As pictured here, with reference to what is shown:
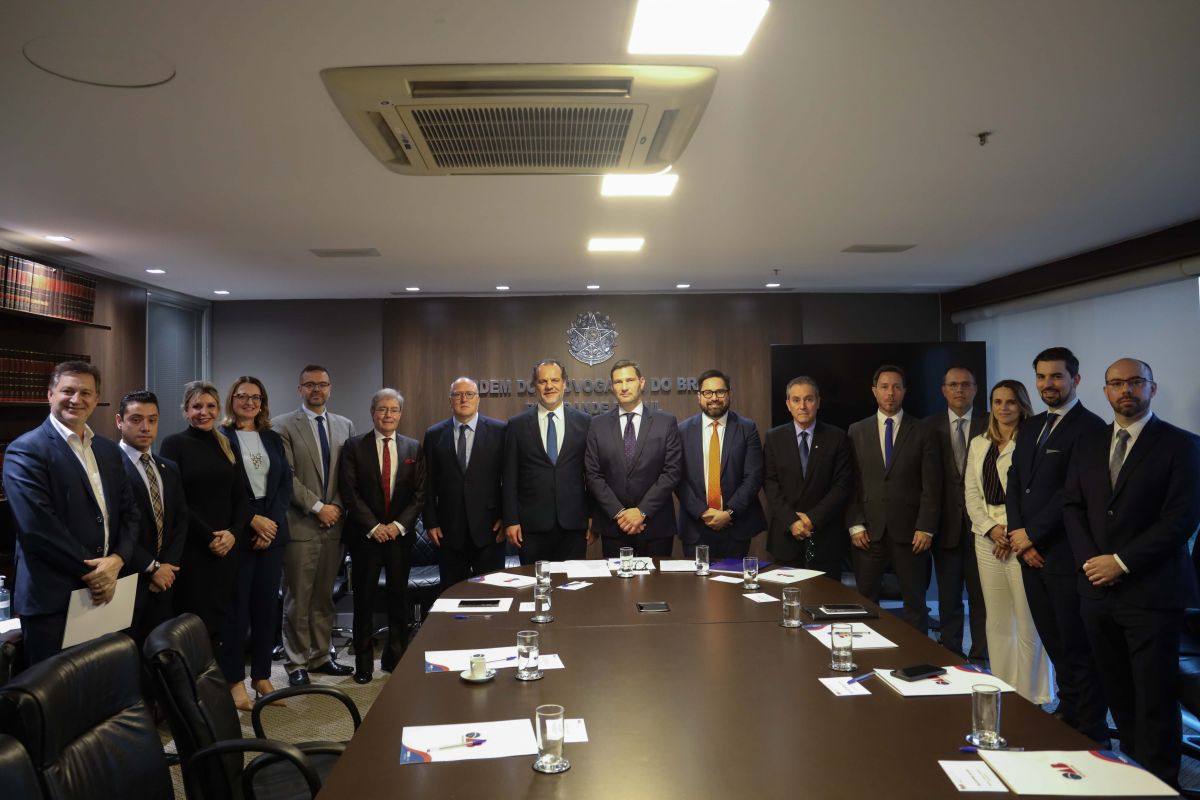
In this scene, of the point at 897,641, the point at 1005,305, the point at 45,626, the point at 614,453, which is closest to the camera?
the point at 897,641

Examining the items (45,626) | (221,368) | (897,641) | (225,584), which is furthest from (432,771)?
(221,368)

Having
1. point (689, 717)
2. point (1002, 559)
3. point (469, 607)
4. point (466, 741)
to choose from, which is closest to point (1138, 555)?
point (1002, 559)

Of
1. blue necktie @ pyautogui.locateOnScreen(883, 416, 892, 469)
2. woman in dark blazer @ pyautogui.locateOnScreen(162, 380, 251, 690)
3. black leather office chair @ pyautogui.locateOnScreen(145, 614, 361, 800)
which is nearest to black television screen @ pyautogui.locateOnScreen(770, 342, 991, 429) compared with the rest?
blue necktie @ pyautogui.locateOnScreen(883, 416, 892, 469)

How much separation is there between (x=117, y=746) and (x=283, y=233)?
391cm

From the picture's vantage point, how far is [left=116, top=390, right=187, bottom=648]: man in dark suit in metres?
3.93

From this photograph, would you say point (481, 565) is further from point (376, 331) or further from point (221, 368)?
point (221, 368)

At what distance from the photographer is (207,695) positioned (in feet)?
7.41

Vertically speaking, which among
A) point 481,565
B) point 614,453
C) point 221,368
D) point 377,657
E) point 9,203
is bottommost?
point 377,657

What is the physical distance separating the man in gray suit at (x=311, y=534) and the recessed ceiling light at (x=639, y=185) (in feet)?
7.40

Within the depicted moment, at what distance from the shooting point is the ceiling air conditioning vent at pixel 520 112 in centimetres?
244

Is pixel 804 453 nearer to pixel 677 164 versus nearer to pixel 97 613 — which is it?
pixel 677 164

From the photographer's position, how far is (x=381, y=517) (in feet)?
16.5

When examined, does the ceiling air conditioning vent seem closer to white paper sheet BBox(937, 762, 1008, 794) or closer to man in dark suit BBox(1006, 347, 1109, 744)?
white paper sheet BBox(937, 762, 1008, 794)

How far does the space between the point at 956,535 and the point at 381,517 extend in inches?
141
